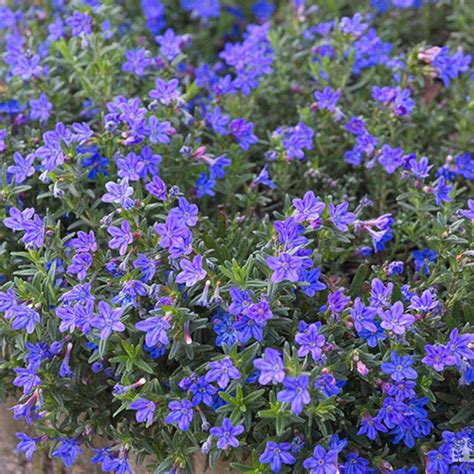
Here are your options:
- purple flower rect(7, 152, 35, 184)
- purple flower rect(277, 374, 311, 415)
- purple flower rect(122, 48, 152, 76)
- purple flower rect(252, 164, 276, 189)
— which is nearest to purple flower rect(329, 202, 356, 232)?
purple flower rect(252, 164, 276, 189)

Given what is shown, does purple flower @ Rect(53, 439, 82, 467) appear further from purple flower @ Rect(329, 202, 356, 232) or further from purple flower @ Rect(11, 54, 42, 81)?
purple flower @ Rect(11, 54, 42, 81)

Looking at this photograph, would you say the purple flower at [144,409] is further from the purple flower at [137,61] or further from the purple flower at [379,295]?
the purple flower at [137,61]

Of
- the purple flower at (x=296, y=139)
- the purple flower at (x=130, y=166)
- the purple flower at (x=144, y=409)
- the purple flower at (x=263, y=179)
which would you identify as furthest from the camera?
the purple flower at (x=296, y=139)

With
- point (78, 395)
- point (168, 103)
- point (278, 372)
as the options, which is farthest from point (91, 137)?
point (278, 372)

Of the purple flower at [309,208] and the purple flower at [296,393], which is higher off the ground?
the purple flower at [309,208]

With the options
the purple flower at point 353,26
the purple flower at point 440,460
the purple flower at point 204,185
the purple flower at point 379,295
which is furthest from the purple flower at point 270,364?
the purple flower at point 353,26

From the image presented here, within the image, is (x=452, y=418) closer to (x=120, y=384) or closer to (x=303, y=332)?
(x=303, y=332)

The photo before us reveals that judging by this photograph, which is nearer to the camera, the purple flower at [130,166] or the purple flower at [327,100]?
the purple flower at [130,166]

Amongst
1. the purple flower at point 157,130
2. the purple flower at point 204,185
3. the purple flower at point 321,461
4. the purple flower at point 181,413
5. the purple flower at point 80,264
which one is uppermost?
the purple flower at point 157,130
